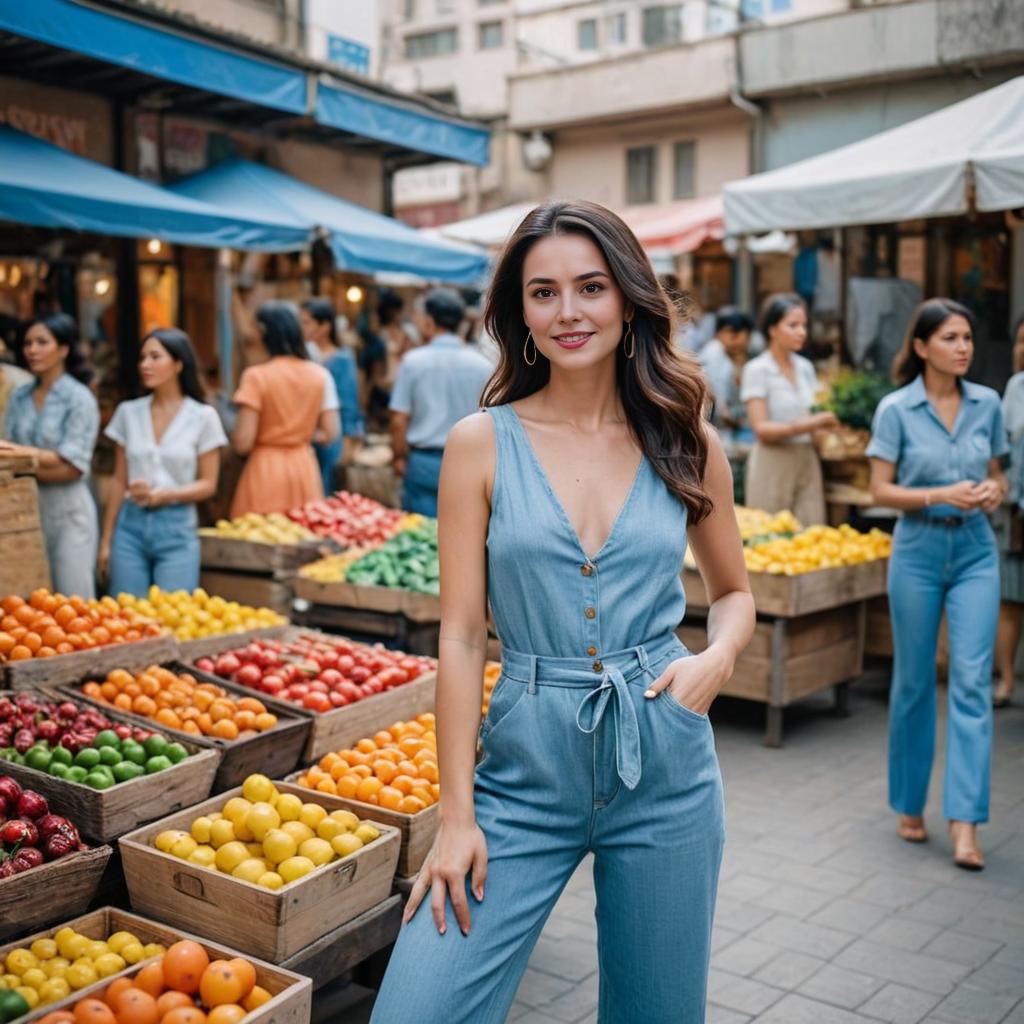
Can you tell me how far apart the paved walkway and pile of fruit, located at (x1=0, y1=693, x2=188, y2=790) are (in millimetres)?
1064

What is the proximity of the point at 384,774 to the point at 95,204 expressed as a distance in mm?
4877

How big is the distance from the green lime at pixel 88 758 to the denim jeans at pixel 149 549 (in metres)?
2.72

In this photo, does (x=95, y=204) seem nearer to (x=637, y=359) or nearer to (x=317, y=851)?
(x=317, y=851)

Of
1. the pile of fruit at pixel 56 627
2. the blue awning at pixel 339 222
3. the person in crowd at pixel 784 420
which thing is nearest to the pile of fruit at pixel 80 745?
the pile of fruit at pixel 56 627

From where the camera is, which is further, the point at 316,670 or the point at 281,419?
the point at 281,419

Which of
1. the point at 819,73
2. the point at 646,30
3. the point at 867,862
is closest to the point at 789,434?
the point at 867,862

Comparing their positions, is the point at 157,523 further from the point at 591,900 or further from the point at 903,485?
the point at 903,485

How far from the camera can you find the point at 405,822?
3.80 metres

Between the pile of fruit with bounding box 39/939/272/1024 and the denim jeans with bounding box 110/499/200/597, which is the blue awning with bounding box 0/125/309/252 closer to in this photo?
the denim jeans with bounding box 110/499/200/597

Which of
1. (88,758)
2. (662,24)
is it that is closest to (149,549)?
(88,758)

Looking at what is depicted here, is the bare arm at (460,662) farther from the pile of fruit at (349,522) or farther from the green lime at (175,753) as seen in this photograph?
the pile of fruit at (349,522)

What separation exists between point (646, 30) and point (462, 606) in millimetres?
30661

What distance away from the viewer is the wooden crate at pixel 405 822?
12.5ft

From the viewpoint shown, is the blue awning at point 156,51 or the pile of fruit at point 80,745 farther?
the blue awning at point 156,51
